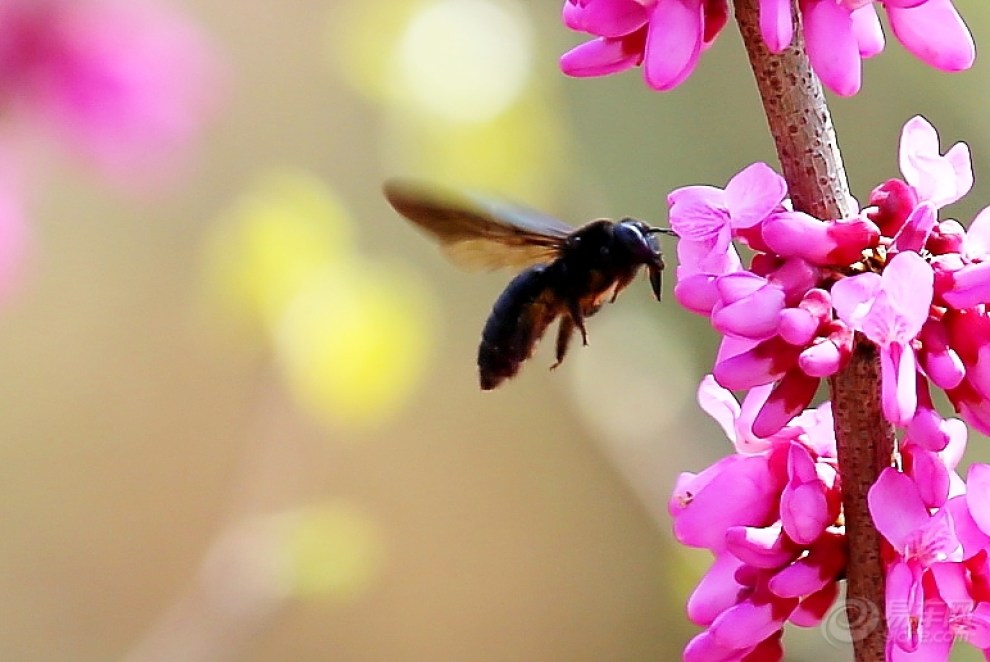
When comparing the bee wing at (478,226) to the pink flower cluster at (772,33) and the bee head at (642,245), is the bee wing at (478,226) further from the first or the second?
the pink flower cluster at (772,33)

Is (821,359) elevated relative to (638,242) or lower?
lower

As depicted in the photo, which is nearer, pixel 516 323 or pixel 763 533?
pixel 763 533

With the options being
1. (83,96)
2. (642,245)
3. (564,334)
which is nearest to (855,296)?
(642,245)

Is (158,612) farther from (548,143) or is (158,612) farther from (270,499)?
(548,143)

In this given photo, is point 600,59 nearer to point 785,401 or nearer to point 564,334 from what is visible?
point 785,401

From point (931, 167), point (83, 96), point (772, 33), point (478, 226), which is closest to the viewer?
point (772, 33)

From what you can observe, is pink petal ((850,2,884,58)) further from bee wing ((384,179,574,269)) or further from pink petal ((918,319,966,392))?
bee wing ((384,179,574,269))

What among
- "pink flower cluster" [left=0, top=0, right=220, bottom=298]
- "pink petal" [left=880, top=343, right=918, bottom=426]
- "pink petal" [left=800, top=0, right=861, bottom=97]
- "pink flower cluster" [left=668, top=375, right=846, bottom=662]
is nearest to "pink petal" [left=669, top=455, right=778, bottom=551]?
"pink flower cluster" [left=668, top=375, right=846, bottom=662]
